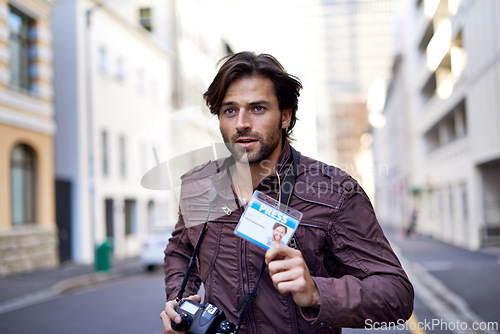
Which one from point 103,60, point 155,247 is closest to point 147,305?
point 155,247

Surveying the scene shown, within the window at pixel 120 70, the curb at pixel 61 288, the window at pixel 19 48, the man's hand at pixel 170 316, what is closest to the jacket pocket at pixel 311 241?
the man's hand at pixel 170 316

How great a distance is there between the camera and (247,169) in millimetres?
2205

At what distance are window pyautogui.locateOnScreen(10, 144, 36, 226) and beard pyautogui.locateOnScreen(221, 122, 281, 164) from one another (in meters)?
15.1

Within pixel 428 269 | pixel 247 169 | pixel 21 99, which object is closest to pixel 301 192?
pixel 247 169

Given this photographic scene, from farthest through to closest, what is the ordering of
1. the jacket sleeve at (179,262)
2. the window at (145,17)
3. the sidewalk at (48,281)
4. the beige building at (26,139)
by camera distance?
the window at (145,17), the beige building at (26,139), the sidewalk at (48,281), the jacket sleeve at (179,262)

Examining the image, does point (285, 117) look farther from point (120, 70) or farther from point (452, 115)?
point (452, 115)

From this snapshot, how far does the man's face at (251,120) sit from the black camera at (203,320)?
1.90 feet

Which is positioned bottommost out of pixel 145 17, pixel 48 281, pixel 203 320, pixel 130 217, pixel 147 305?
pixel 48 281

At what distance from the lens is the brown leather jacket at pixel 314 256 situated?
5.86 ft

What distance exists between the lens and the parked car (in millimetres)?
15508

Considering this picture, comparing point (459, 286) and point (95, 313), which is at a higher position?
point (95, 313)

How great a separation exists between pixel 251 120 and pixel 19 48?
16.2 m

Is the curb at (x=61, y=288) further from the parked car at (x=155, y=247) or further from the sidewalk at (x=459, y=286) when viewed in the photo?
the sidewalk at (x=459, y=286)

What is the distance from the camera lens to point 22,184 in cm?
1644
